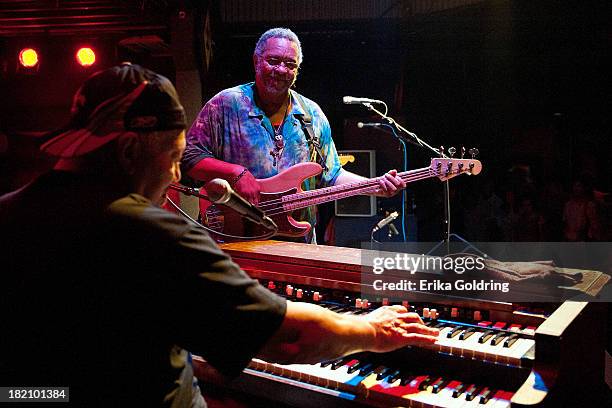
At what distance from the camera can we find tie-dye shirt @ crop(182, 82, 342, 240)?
4309mm

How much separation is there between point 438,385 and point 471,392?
0.48ft

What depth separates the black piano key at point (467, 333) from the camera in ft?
8.14

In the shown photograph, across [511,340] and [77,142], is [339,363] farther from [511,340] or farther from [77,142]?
[77,142]

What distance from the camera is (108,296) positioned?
140cm

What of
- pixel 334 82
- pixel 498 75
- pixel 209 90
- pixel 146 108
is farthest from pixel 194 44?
pixel 146 108

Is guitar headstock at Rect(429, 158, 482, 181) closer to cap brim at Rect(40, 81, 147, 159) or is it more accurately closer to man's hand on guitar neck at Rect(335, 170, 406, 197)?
man's hand on guitar neck at Rect(335, 170, 406, 197)

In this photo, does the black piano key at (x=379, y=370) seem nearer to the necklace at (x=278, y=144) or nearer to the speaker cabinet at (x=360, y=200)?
the necklace at (x=278, y=144)

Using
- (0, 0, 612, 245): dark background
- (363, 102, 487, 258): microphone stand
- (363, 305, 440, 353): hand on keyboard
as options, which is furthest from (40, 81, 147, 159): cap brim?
(0, 0, 612, 245): dark background

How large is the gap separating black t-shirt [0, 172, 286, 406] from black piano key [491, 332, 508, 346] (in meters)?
1.30

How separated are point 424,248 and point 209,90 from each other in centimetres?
761

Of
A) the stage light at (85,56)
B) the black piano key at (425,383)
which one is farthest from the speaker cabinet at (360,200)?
the black piano key at (425,383)

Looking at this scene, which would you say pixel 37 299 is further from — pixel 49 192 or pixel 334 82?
pixel 334 82

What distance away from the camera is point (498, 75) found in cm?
1046

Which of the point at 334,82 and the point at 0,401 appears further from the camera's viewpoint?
the point at 334,82
